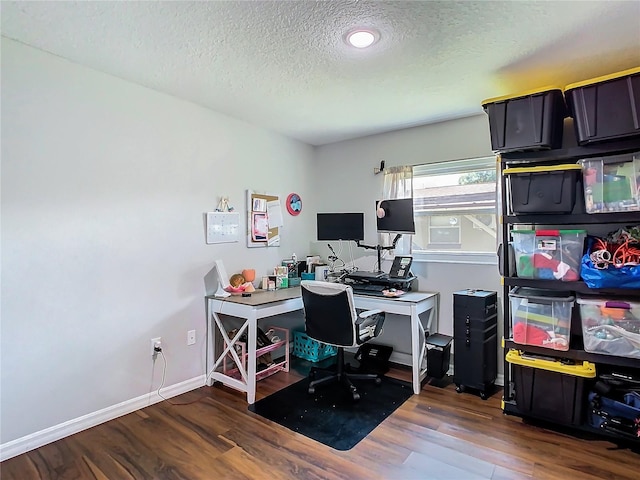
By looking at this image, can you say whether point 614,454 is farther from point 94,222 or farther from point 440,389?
point 94,222

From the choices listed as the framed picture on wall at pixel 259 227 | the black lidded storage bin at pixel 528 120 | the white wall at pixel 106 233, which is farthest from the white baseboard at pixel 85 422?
the black lidded storage bin at pixel 528 120

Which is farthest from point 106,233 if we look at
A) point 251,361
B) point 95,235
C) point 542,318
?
point 542,318

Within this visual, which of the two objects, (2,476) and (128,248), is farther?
(128,248)

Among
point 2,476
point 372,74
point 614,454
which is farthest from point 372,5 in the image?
point 2,476

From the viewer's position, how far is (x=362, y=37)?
196 centimetres

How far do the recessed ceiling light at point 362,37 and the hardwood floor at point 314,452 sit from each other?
2.31 m

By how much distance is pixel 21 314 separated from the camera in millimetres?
2088

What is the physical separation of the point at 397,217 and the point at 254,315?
1.53m

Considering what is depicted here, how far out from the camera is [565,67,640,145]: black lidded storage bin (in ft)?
6.32

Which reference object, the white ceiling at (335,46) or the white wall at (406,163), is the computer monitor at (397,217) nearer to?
the white wall at (406,163)

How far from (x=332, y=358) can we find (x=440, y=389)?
1165 millimetres

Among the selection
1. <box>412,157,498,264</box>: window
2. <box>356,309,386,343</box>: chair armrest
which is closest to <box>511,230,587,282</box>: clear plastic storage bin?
<box>412,157,498,264</box>: window

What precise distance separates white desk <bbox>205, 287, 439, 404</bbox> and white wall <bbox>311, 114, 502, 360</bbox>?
0.80ft

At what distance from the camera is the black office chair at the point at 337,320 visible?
8.75 ft
